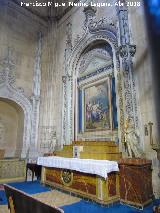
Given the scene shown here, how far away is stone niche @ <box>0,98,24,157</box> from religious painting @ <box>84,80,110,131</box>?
3.76 meters

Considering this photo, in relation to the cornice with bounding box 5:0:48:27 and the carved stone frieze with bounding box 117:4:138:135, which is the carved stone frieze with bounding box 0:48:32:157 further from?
the carved stone frieze with bounding box 117:4:138:135

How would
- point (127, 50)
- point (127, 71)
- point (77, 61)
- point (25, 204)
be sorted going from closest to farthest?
point (25, 204) < point (127, 71) < point (127, 50) < point (77, 61)

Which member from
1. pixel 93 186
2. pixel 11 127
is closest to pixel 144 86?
pixel 93 186

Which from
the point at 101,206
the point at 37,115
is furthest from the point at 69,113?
the point at 101,206

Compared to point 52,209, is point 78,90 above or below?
above

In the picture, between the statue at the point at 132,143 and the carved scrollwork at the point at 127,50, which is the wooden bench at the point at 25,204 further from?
the carved scrollwork at the point at 127,50

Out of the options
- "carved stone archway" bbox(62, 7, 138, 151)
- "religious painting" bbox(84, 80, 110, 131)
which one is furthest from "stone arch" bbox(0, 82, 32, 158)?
"religious painting" bbox(84, 80, 110, 131)

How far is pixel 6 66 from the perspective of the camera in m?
9.85

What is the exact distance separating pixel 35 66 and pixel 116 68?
215 inches

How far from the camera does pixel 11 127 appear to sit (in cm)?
1033

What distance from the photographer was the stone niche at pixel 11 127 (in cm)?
989

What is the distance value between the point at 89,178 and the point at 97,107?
3480 mm

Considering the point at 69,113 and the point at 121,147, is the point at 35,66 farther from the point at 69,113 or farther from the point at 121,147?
the point at 121,147

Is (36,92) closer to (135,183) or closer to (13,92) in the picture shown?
(13,92)
